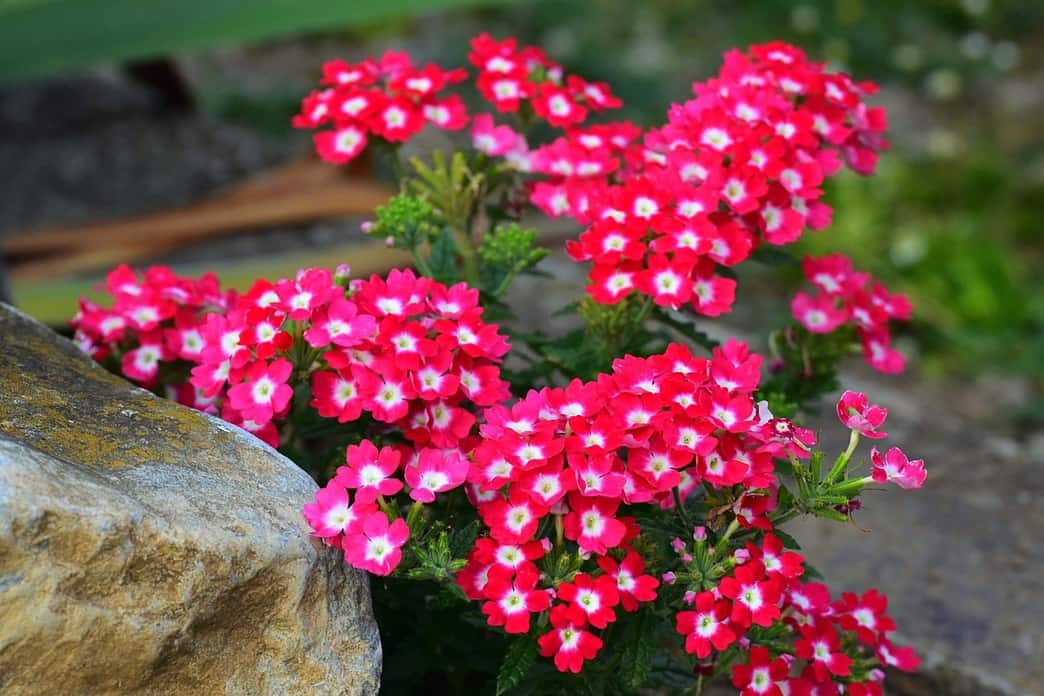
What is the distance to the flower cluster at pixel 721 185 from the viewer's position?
1.47 meters

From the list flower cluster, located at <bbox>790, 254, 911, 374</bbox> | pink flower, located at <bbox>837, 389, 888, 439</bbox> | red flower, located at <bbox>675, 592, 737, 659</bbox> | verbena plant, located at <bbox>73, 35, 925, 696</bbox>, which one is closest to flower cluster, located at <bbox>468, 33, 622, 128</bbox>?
verbena plant, located at <bbox>73, 35, 925, 696</bbox>

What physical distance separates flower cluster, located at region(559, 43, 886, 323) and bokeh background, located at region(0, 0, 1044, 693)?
3.11ft

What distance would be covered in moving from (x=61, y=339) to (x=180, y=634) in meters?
0.53

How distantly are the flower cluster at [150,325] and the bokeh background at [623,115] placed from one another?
35.9 inches

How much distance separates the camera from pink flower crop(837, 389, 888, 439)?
1284 millimetres

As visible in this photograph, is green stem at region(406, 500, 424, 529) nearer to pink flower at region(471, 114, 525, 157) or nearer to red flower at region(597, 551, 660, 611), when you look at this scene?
red flower at region(597, 551, 660, 611)

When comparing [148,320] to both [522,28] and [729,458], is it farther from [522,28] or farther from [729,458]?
[522,28]

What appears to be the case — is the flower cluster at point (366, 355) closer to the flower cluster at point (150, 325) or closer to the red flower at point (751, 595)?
the flower cluster at point (150, 325)

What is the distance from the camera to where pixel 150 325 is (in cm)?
160

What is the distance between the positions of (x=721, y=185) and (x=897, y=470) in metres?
0.42

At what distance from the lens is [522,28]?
18.7ft

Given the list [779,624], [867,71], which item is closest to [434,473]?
[779,624]

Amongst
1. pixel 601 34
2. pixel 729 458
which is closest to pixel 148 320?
pixel 729 458

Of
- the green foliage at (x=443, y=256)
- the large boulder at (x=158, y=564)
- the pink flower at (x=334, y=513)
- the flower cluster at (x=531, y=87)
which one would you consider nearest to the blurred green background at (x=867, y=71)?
the flower cluster at (x=531, y=87)
